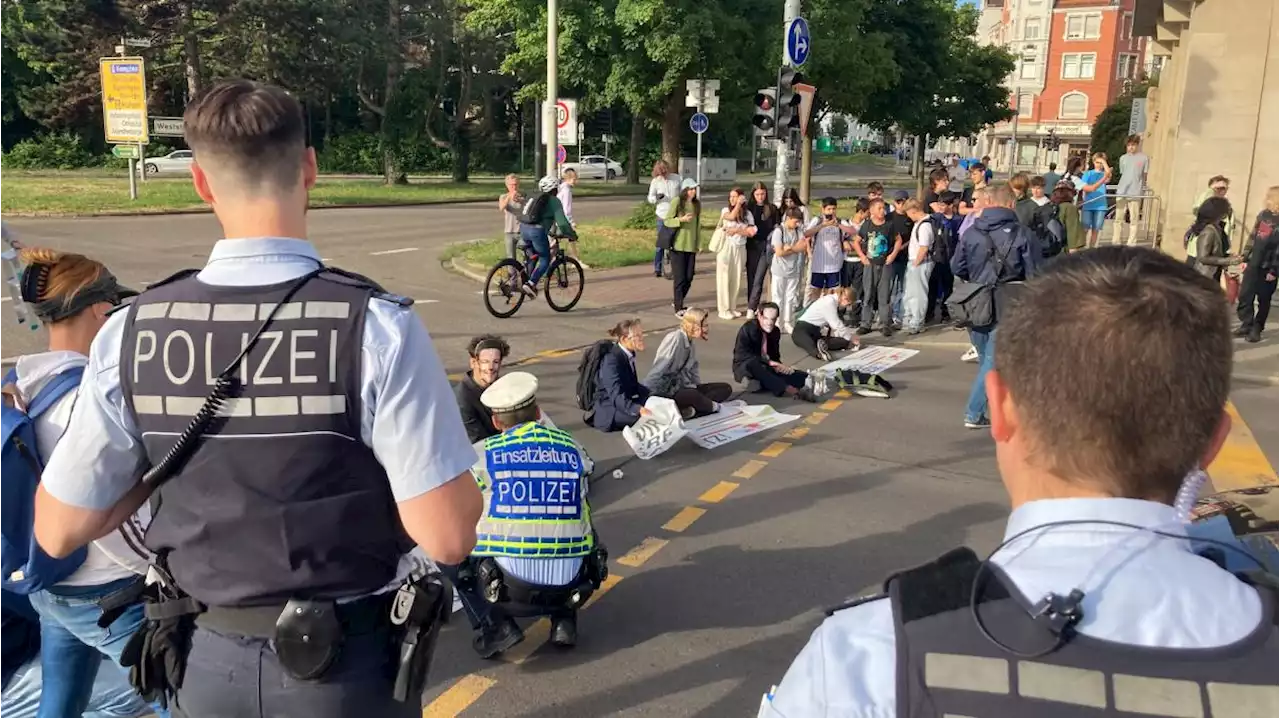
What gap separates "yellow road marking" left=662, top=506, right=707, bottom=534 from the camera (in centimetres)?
576

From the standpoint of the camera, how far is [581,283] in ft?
43.5

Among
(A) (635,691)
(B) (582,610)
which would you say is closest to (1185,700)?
(A) (635,691)

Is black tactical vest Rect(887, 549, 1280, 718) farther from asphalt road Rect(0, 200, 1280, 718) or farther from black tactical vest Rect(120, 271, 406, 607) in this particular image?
asphalt road Rect(0, 200, 1280, 718)

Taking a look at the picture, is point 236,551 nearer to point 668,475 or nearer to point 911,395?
point 668,475

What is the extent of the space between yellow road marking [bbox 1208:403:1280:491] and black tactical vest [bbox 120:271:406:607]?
599cm

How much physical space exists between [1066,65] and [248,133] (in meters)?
94.3

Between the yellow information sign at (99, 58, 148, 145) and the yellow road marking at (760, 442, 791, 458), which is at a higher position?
the yellow information sign at (99, 58, 148, 145)

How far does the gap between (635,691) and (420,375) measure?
2.49m

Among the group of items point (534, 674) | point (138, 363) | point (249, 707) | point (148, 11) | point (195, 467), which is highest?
point (148, 11)

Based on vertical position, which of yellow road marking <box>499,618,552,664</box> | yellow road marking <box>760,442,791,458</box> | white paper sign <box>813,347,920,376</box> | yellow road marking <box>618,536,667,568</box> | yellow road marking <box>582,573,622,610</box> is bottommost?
yellow road marking <box>499,618,552,664</box>

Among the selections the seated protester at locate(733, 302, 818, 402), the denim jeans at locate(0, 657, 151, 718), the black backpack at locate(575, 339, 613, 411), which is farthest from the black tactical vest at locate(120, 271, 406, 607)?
the seated protester at locate(733, 302, 818, 402)

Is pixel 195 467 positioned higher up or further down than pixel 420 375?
further down

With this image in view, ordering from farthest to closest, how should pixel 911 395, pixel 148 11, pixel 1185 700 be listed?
pixel 148 11, pixel 911 395, pixel 1185 700

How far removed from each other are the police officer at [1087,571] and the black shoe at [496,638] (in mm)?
3122
